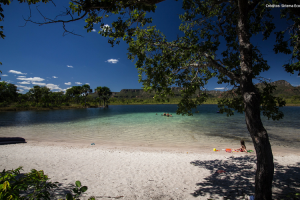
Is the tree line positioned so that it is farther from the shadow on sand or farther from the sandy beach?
the shadow on sand

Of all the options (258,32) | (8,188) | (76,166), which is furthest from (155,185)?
(258,32)

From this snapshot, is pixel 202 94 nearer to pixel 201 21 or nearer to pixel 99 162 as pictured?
pixel 201 21

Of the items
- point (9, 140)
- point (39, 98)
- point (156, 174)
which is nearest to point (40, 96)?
point (39, 98)

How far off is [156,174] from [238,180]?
3.35 m

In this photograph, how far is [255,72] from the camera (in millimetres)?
4773

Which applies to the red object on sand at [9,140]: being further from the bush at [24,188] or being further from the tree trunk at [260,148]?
the tree trunk at [260,148]

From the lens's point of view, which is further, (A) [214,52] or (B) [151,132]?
(B) [151,132]

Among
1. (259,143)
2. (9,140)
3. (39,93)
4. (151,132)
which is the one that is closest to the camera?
(259,143)

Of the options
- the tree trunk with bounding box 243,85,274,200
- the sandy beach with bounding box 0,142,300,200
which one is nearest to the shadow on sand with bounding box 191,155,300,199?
the sandy beach with bounding box 0,142,300,200

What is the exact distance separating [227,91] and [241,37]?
2.27 m

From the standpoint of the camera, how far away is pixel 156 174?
20.2 ft

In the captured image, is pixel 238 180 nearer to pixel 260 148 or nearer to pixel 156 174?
pixel 156 174

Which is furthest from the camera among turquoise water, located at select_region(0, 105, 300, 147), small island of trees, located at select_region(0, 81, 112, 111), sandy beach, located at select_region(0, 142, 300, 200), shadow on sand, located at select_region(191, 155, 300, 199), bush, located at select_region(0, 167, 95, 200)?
small island of trees, located at select_region(0, 81, 112, 111)

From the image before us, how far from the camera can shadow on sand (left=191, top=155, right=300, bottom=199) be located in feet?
15.1
